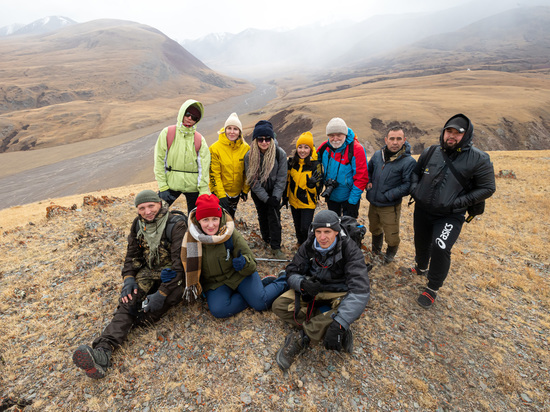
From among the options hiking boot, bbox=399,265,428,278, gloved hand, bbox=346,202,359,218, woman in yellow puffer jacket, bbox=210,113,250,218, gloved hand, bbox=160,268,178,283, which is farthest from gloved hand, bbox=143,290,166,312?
hiking boot, bbox=399,265,428,278

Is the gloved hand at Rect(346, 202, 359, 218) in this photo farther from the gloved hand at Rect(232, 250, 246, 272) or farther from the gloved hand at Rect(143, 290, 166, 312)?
the gloved hand at Rect(143, 290, 166, 312)

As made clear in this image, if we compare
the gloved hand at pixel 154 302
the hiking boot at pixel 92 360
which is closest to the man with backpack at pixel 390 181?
the gloved hand at pixel 154 302

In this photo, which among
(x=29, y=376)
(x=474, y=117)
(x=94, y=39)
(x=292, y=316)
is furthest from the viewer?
(x=94, y=39)

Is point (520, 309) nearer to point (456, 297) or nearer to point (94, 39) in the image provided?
point (456, 297)

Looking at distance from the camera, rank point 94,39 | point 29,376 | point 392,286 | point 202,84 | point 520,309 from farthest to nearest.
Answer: point 94,39 < point 202,84 < point 392,286 < point 520,309 < point 29,376

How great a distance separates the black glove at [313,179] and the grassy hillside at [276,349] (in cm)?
234

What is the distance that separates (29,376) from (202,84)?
146 m

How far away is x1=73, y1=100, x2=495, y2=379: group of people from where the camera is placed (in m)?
4.27

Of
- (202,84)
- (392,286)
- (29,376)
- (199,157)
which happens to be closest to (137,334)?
(29,376)

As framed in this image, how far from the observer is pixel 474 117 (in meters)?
39.2

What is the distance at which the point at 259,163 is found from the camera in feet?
19.7

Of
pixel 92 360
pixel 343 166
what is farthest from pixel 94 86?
pixel 92 360

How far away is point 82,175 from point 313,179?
42.0 meters

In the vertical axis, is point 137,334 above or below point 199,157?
below
